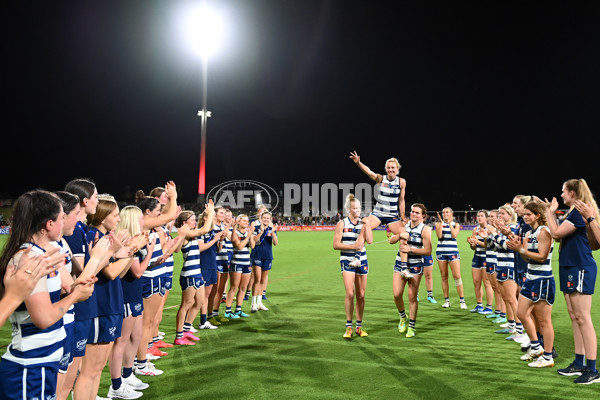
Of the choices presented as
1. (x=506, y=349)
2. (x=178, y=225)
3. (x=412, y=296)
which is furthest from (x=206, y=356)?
(x=506, y=349)

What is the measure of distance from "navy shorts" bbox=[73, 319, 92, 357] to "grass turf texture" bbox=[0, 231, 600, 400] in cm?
147

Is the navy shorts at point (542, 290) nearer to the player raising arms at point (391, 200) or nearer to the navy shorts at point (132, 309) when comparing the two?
the player raising arms at point (391, 200)

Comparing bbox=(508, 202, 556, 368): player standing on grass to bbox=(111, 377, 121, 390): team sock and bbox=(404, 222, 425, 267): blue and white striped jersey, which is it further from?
bbox=(111, 377, 121, 390): team sock

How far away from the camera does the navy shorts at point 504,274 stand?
7.41 meters

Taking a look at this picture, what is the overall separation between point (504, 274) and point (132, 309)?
246 inches

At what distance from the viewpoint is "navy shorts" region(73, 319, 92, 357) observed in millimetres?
3531

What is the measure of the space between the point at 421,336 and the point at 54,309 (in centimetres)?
612

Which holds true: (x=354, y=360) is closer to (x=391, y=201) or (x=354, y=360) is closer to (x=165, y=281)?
(x=165, y=281)

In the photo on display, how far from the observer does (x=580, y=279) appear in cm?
523

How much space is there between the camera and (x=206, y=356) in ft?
20.1

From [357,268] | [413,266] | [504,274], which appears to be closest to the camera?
[357,268]

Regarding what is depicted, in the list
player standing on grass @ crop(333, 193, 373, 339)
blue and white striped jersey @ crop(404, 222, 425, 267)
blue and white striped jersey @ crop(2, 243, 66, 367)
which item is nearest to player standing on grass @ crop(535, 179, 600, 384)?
blue and white striped jersey @ crop(404, 222, 425, 267)

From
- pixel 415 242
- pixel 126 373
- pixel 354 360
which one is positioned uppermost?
pixel 415 242

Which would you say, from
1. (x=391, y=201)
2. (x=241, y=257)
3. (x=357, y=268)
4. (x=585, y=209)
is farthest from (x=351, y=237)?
(x=585, y=209)
